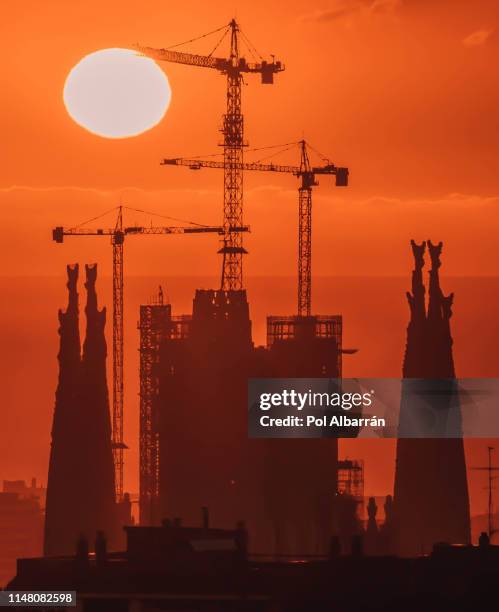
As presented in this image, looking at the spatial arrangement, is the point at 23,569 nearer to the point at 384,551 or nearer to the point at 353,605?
the point at 353,605

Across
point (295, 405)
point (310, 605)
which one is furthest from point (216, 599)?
point (295, 405)

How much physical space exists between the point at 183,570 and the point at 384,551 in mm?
96185

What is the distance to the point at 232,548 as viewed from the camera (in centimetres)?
10606

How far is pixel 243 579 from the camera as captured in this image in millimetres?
98562

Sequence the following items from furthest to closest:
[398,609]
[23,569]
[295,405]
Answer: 1. [295,405]
2. [23,569]
3. [398,609]

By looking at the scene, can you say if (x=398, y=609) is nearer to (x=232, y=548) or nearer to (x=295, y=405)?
(x=232, y=548)

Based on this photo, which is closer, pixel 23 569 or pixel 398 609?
pixel 398 609

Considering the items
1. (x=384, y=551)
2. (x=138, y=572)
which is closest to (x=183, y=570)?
(x=138, y=572)

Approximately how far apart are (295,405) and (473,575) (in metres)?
87.1

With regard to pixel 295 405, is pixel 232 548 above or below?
below

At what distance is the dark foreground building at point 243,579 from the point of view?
91.4 m

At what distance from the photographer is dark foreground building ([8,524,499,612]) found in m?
91.4

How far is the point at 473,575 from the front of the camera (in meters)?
94.6

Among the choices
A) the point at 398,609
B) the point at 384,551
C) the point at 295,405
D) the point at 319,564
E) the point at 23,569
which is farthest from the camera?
the point at 384,551
